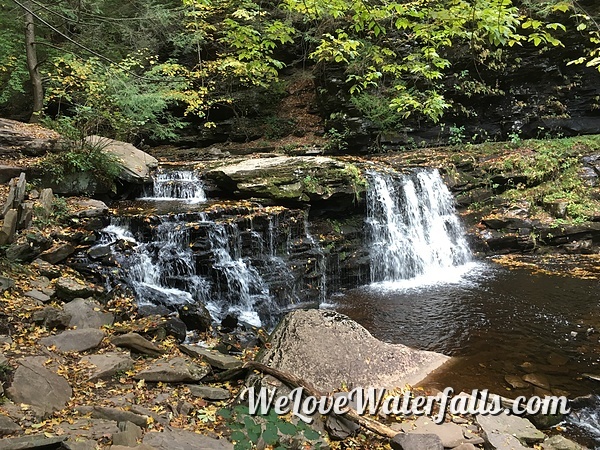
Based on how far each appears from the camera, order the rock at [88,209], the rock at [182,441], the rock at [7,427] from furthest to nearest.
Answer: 1. the rock at [88,209]
2. the rock at [182,441]
3. the rock at [7,427]

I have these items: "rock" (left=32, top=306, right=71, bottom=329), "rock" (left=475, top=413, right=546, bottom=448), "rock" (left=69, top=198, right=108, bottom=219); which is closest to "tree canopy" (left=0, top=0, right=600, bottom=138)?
"rock" (left=69, top=198, right=108, bottom=219)

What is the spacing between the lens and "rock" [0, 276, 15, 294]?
489 centimetres

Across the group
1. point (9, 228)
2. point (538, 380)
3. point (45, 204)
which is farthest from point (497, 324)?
point (45, 204)

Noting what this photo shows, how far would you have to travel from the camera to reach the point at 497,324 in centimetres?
673

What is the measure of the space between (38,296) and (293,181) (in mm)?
5645

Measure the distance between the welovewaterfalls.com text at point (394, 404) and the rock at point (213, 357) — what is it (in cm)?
75

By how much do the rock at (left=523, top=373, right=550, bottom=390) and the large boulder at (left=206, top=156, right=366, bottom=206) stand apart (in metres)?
5.48

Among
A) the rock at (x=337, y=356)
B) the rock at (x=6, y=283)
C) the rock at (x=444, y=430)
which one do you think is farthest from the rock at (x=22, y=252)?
the rock at (x=444, y=430)

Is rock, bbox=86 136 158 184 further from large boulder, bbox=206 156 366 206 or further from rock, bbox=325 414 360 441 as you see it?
rock, bbox=325 414 360 441

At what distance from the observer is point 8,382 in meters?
3.25

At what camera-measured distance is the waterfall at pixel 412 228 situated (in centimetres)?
980

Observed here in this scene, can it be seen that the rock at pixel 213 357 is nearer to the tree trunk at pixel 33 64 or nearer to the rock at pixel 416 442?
the rock at pixel 416 442

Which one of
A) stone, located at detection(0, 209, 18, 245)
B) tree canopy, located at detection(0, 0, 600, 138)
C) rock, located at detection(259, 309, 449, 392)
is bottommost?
rock, located at detection(259, 309, 449, 392)

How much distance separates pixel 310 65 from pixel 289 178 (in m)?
9.48
